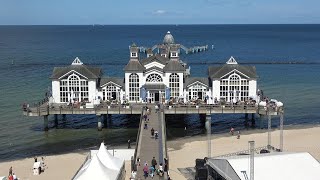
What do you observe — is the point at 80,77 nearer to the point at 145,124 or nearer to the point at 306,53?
the point at 145,124

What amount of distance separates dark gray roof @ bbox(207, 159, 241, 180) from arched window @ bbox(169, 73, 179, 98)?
2347cm

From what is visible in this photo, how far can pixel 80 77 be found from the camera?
52.7 metres

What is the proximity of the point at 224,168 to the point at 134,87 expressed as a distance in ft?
85.1

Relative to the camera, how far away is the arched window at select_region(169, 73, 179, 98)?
173ft

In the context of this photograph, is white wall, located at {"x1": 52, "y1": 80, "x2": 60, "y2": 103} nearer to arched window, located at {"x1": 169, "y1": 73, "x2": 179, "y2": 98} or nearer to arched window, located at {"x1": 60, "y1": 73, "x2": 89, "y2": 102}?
arched window, located at {"x1": 60, "y1": 73, "x2": 89, "y2": 102}

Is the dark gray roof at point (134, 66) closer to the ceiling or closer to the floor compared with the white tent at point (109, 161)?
closer to the ceiling

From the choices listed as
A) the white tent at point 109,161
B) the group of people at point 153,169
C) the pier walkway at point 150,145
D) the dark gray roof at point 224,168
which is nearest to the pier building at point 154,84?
the pier walkway at point 150,145

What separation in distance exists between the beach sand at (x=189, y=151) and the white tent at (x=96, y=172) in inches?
198

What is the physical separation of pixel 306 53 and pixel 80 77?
10163 centimetres

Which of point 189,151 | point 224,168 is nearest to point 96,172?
point 224,168

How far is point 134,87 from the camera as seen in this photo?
53.0 metres

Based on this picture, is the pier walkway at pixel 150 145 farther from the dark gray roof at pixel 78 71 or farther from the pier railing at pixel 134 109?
the dark gray roof at pixel 78 71

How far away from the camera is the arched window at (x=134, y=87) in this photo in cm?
5278

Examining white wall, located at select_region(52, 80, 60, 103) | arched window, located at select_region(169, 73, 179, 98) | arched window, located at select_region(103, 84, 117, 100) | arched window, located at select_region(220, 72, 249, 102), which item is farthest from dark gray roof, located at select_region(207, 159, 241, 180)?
white wall, located at select_region(52, 80, 60, 103)
